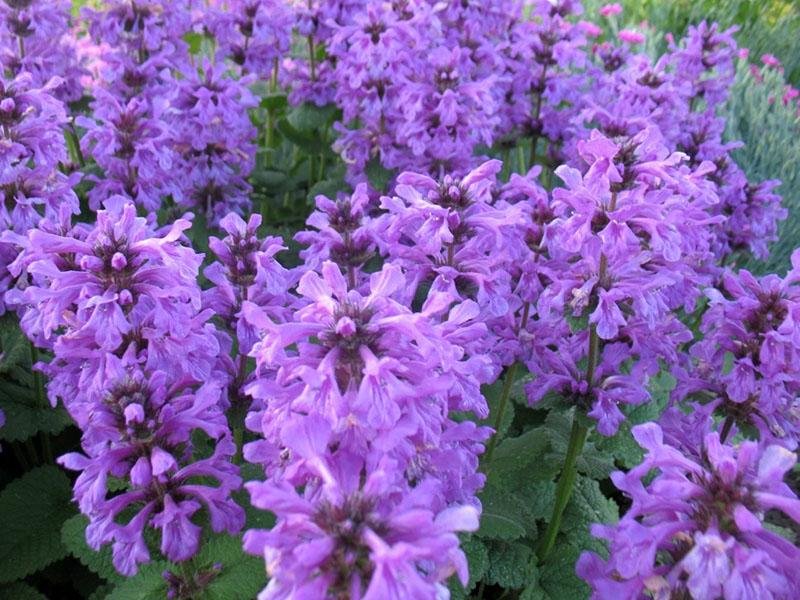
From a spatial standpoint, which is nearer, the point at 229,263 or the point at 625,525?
the point at 625,525

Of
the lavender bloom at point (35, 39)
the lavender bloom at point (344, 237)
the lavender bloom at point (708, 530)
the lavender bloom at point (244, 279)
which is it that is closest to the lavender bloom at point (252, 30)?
the lavender bloom at point (35, 39)

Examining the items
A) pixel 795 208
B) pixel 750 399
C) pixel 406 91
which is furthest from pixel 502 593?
pixel 795 208

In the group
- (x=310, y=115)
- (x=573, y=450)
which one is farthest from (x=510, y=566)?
(x=310, y=115)

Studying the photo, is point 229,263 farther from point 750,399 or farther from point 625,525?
point 750,399

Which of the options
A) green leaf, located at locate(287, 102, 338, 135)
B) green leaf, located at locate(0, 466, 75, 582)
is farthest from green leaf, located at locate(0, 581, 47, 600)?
→ green leaf, located at locate(287, 102, 338, 135)

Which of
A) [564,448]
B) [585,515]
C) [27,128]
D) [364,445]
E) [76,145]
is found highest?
[27,128]

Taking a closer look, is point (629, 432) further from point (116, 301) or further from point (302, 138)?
point (302, 138)

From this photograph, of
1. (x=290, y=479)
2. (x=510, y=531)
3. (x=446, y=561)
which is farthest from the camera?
(x=510, y=531)
